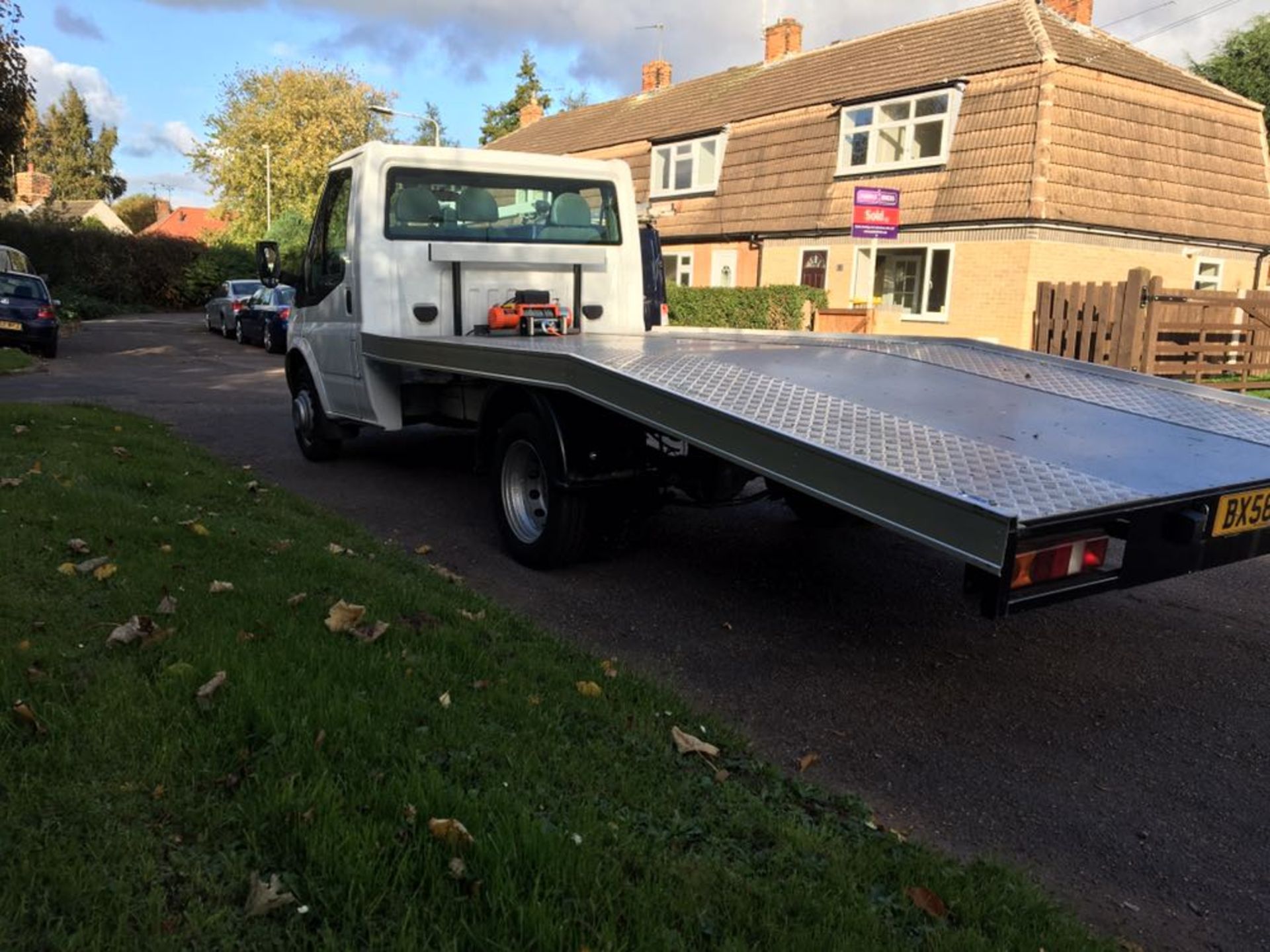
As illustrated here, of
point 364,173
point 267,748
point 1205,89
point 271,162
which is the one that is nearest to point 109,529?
point 267,748

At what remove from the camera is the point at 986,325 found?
19.5m

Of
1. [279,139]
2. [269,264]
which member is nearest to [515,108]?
[279,139]

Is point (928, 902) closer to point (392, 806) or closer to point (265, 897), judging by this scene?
point (392, 806)

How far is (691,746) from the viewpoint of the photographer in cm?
323

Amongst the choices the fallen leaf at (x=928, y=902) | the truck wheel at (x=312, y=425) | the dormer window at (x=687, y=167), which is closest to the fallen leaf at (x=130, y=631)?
the fallen leaf at (x=928, y=902)

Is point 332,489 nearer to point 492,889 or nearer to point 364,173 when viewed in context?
point 364,173

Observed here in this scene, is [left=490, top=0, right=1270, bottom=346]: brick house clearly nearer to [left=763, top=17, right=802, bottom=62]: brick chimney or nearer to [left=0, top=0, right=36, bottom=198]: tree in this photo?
[left=763, top=17, right=802, bottom=62]: brick chimney

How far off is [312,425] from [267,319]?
585 inches

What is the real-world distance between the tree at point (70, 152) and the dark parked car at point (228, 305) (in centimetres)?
6657

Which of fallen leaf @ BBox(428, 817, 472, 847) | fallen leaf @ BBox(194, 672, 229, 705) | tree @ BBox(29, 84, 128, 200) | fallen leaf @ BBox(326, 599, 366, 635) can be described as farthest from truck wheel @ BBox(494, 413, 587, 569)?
tree @ BBox(29, 84, 128, 200)

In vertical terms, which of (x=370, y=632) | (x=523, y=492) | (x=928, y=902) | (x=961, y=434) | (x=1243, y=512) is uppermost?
(x=961, y=434)

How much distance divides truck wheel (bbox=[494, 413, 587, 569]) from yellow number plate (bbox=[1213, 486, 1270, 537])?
3.01 metres

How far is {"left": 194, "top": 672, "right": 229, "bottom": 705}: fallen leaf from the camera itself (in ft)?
9.68

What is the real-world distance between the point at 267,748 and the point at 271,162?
169 feet
